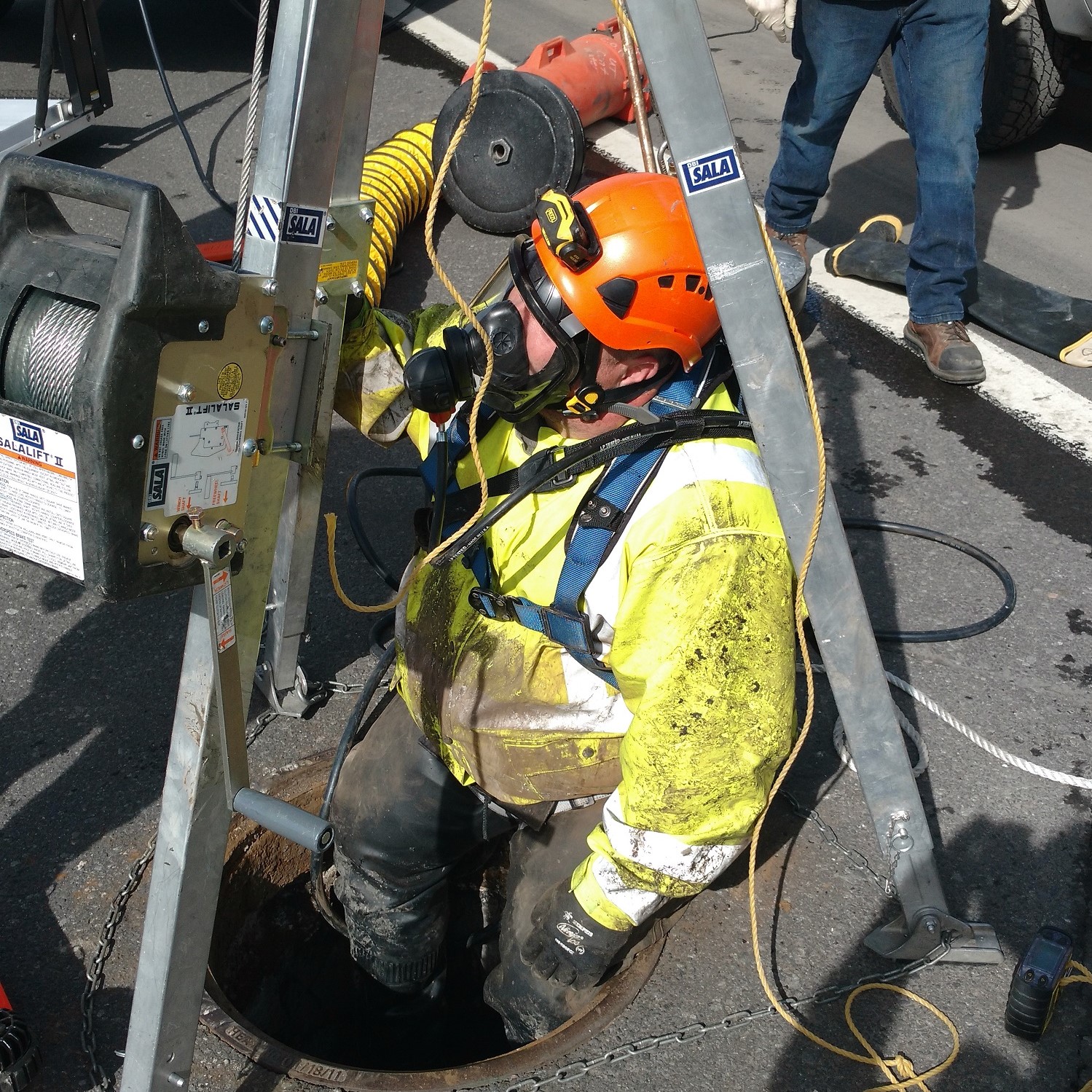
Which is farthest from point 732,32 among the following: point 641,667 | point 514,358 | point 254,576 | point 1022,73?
point 254,576

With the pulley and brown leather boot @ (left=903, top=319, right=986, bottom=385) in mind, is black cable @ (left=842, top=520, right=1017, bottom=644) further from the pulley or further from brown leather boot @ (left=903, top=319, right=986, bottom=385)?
the pulley

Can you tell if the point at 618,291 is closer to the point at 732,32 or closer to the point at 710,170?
the point at 710,170

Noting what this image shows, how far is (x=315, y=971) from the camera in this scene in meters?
3.69

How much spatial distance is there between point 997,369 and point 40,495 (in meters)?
4.61

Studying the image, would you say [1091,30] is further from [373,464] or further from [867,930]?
[867,930]

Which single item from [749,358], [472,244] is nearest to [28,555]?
[749,358]

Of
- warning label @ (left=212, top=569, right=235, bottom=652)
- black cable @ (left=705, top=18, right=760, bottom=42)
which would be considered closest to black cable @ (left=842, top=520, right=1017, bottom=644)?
warning label @ (left=212, top=569, right=235, bottom=652)

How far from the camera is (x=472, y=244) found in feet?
19.8

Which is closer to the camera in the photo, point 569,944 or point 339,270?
point 339,270

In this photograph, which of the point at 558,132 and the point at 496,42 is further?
the point at 496,42

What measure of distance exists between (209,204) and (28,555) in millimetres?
5103

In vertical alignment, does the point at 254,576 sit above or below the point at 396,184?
above

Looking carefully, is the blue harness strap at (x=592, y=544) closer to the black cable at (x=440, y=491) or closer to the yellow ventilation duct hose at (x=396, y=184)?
the black cable at (x=440, y=491)

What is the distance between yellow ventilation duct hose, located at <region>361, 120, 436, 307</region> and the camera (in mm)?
5473
